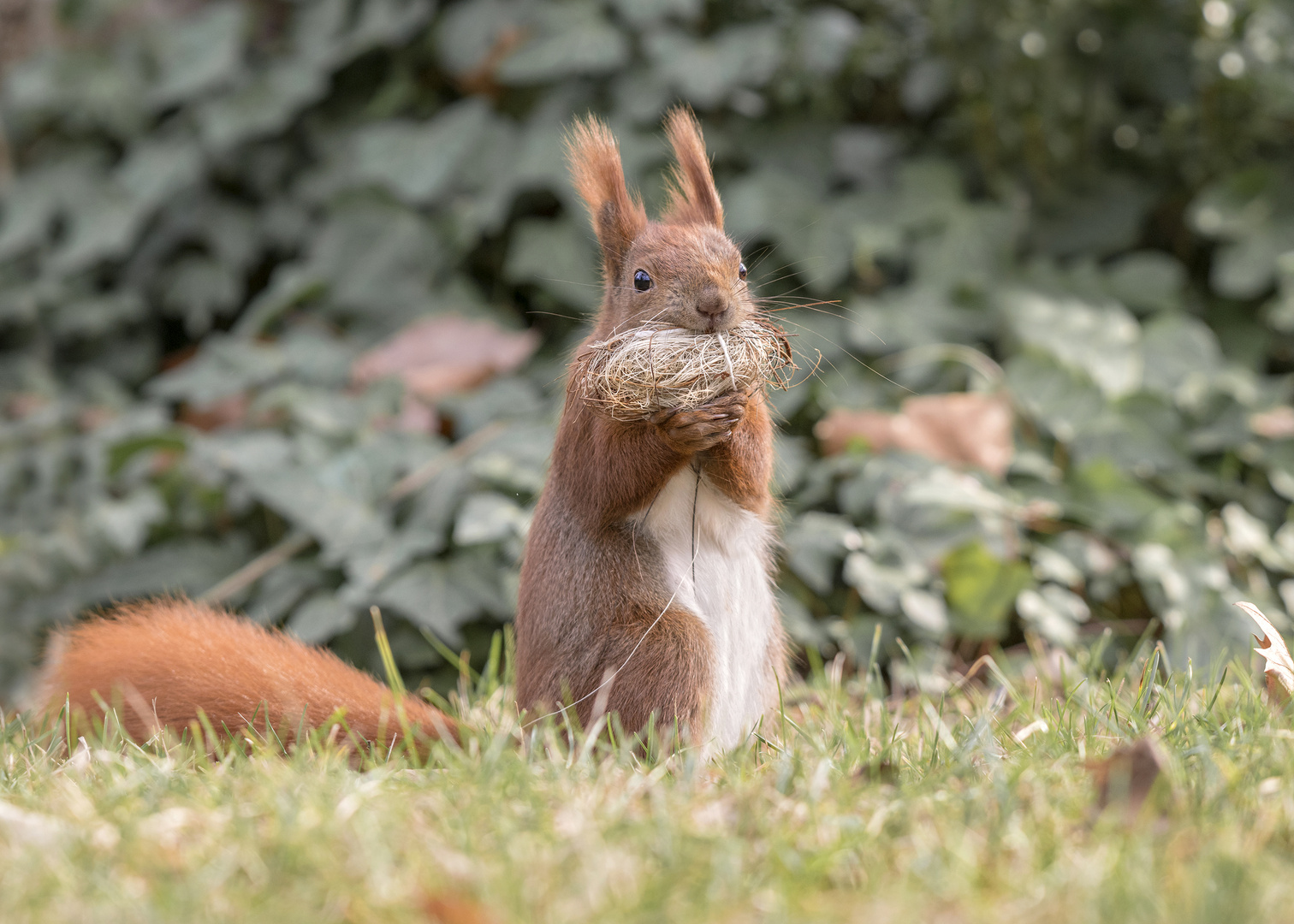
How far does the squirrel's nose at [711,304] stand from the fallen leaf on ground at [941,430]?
1.39m

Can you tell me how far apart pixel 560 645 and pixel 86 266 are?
140 inches

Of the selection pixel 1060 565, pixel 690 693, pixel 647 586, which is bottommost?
pixel 1060 565

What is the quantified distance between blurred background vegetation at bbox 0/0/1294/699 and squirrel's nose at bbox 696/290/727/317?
807mm

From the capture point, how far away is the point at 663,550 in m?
2.02

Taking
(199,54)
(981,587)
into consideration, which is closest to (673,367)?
(981,587)

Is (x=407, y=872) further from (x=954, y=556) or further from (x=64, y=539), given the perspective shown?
(x=64, y=539)

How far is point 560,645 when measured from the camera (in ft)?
6.51

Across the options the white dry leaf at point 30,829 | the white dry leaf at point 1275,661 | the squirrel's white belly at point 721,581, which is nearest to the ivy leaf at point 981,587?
the white dry leaf at point 1275,661

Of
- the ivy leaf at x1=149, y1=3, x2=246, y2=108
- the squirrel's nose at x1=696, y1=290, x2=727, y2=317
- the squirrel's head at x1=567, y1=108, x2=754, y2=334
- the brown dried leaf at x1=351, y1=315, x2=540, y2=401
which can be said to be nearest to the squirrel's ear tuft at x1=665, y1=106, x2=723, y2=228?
the squirrel's head at x1=567, y1=108, x2=754, y2=334

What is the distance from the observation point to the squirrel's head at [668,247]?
2084 mm

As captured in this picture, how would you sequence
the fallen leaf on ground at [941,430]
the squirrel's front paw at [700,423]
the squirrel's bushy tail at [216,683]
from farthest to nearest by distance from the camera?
1. the fallen leaf on ground at [941,430]
2. the squirrel's bushy tail at [216,683]
3. the squirrel's front paw at [700,423]

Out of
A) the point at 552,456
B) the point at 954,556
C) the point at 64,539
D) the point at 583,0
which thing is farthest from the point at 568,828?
the point at 583,0

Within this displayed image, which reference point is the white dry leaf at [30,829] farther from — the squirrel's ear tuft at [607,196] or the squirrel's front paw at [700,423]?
the squirrel's ear tuft at [607,196]

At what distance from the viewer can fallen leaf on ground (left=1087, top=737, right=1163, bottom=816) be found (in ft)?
4.55
